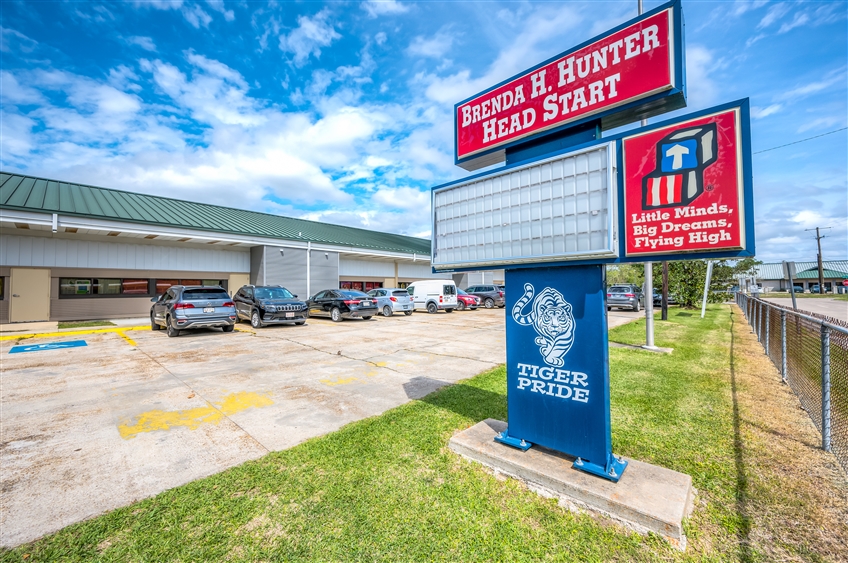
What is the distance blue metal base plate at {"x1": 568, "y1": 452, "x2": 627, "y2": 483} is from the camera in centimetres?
292

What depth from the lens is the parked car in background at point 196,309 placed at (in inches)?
454

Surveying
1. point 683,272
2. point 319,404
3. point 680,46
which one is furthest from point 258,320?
point 683,272

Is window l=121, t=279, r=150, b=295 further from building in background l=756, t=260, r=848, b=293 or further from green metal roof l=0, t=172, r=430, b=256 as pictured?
building in background l=756, t=260, r=848, b=293

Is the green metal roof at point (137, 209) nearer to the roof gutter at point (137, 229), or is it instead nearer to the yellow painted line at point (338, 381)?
the roof gutter at point (137, 229)

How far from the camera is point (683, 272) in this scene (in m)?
24.3

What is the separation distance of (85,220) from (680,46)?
20350 mm

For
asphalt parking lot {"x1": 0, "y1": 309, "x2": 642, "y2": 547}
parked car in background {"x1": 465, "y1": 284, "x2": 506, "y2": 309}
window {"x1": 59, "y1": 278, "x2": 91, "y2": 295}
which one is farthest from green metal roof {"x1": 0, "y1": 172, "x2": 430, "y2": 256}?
asphalt parking lot {"x1": 0, "y1": 309, "x2": 642, "y2": 547}

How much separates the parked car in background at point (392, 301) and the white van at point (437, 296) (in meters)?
2.08

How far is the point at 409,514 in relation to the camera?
8.63 ft

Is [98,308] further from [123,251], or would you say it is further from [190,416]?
[190,416]

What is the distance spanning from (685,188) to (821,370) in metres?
4.12

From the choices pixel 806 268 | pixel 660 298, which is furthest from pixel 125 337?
pixel 806 268

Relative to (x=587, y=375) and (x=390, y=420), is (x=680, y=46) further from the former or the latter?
(x=390, y=420)

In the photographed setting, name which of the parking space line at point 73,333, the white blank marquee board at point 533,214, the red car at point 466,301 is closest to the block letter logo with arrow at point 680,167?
the white blank marquee board at point 533,214
